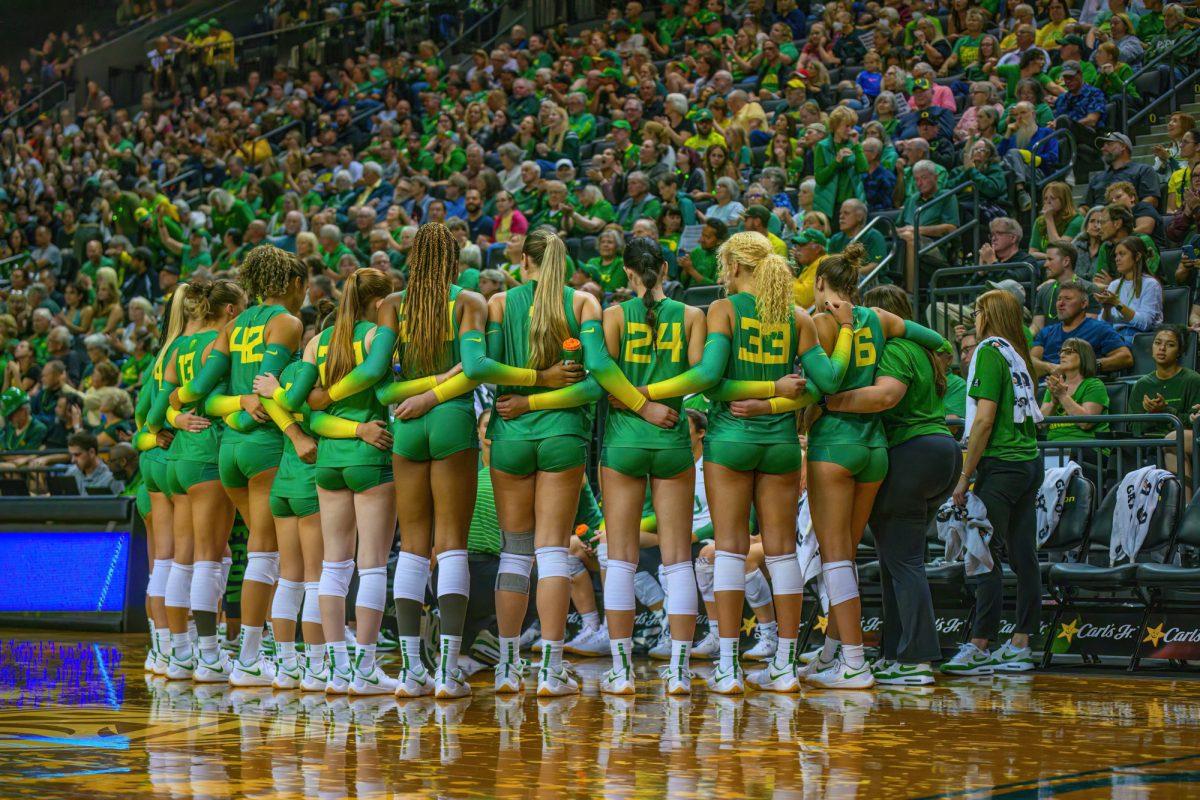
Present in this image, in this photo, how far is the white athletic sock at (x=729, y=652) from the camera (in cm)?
600

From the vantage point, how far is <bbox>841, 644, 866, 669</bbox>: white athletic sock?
6215 mm

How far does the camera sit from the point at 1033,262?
10266mm

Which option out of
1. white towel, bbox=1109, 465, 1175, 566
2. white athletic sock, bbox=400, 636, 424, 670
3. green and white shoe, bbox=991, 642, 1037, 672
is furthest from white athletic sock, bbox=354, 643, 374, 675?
white towel, bbox=1109, 465, 1175, 566

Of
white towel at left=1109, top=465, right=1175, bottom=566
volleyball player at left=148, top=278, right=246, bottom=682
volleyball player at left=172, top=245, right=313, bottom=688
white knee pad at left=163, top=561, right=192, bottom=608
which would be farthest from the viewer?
white towel at left=1109, top=465, right=1175, bottom=566

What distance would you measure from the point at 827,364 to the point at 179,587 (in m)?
3.23

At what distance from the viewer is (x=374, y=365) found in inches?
232

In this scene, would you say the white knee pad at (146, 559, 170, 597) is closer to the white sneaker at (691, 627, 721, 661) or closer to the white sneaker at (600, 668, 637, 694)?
the white sneaker at (600, 668, 637, 694)

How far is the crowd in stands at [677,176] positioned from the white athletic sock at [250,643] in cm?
171

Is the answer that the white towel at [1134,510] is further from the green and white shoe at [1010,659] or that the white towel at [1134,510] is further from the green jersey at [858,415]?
the green jersey at [858,415]

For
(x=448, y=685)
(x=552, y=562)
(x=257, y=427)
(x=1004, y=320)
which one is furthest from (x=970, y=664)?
(x=257, y=427)

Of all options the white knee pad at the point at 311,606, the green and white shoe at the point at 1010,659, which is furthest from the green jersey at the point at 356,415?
the green and white shoe at the point at 1010,659

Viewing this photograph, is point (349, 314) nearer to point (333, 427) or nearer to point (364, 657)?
point (333, 427)

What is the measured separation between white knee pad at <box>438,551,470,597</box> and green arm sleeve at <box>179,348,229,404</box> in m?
1.45

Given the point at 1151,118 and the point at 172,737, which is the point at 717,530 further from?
the point at 1151,118
